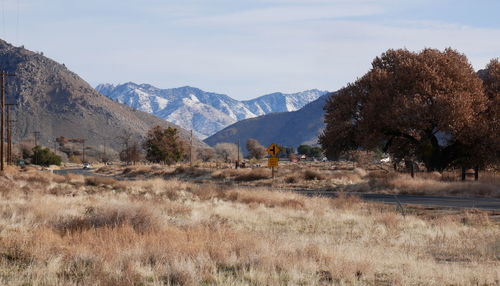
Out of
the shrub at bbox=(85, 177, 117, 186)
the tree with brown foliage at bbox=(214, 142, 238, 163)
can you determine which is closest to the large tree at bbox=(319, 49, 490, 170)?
the shrub at bbox=(85, 177, 117, 186)

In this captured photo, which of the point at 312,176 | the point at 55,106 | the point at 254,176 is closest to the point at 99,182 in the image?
the point at 254,176

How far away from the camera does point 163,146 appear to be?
94.8m

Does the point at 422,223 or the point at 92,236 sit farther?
the point at 422,223

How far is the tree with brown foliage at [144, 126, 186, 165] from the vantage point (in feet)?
311

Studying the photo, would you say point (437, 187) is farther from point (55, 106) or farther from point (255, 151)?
point (55, 106)

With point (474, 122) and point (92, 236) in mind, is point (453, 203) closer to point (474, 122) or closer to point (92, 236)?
point (474, 122)

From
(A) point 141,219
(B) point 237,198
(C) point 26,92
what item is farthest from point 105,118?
(A) point 141,219

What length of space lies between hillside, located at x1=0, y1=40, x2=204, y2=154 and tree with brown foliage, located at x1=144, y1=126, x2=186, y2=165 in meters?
71.6

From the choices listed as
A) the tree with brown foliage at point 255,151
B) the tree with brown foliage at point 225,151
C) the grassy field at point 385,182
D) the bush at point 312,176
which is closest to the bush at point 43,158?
the tree with brown foliage at point 255,151

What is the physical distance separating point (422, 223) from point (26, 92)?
172145 mm

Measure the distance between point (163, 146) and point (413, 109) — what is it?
206ft

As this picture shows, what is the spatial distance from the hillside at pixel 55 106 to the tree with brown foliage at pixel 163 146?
Answer: 71.6 metres

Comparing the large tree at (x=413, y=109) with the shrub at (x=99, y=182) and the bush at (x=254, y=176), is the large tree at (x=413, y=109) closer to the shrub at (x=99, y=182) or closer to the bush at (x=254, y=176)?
the bush at (x=254, y=176)

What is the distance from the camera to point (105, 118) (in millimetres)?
182500
